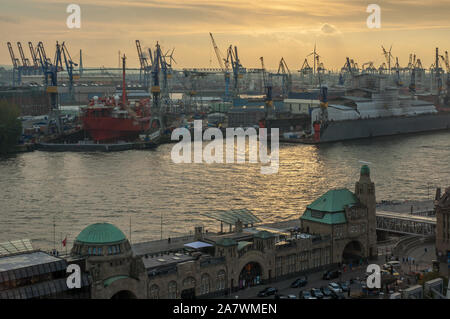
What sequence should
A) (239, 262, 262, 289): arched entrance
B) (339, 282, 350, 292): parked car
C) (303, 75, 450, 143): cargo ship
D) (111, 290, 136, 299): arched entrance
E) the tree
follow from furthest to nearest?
(303, 75, 450, 143): cargo ship
the tree
(239, 262, 262, 289): arched entrance
(339, 282, 350, 292): parked car
(111, 290, 136, 299): arched entrance

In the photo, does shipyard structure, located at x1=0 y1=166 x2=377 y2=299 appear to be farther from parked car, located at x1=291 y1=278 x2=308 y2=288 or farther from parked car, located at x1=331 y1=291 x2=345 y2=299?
parked car, located at x1=331 y1=291 x2=345 y2=299

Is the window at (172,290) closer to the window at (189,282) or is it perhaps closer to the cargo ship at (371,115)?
the window at (189,282)

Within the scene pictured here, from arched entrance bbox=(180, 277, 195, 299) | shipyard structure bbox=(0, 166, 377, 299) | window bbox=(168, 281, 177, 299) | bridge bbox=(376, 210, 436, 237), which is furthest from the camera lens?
bridge bbox=(376, 210, 436, 237)

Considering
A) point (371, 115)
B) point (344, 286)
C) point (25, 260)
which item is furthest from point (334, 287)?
point (371, 115)

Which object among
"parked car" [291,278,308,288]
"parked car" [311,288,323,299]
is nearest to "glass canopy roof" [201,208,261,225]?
Result: "parked car" [291,278,308,288]

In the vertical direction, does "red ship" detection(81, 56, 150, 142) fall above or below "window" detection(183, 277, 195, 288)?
above

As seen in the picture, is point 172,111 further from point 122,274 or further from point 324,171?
point 122,274

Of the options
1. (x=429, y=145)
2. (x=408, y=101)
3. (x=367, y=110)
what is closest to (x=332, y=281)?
(x=429, y=145)
